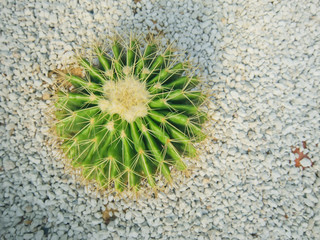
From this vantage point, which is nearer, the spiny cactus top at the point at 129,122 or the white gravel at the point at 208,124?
the spiny cactus top at the point at 129,122

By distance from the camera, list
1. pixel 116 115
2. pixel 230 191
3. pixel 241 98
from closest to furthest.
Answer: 1. pixel 116 115
2. pixel 230 191
3. pixel 241 98

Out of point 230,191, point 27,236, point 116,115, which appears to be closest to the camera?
point 116,115

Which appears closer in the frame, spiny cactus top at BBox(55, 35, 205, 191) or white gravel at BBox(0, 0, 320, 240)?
spiny cactus top at BBox(55, 35, 205, 191)

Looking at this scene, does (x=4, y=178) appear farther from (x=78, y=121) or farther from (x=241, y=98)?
(x=241, y=98)

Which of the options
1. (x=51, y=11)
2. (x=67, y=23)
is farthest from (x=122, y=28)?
(x=51, y=11)
